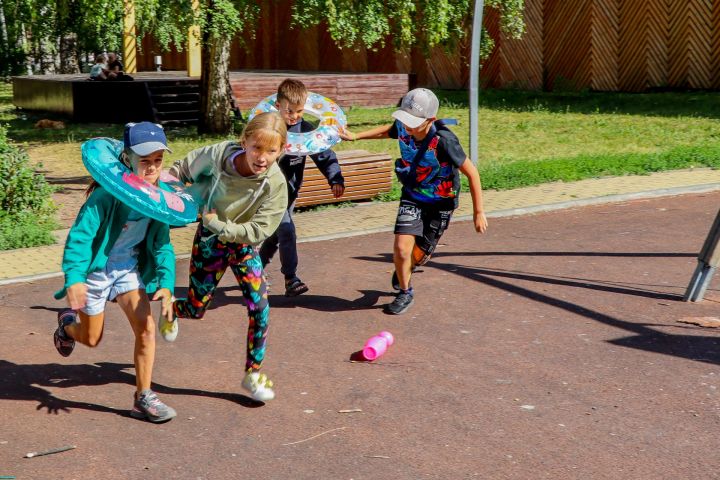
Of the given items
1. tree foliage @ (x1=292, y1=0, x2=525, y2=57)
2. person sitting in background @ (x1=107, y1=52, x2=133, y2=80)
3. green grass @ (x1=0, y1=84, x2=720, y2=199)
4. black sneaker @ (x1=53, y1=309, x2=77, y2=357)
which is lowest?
green grass @ (x1=0, y1=84, x2=720, y2=199)

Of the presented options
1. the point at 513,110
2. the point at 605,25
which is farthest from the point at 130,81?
the point at 605,25

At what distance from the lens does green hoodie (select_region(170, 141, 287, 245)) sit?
5.77 meters

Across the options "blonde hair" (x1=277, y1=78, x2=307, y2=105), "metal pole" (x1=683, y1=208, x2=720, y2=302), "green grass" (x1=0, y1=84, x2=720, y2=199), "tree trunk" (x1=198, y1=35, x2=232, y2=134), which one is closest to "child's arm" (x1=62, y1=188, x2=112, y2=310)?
"blonde hair" (x1=277, y1=78, x2=307, y2=105)

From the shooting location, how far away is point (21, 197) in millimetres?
11516

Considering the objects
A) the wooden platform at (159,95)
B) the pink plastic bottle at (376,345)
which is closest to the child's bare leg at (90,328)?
the pink plastic bottle at (376,345)

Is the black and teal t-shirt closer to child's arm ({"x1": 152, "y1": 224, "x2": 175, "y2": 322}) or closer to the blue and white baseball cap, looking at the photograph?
child's arm ({"x1": 152, "y1": 224, "x2": 175, "y2": 322})

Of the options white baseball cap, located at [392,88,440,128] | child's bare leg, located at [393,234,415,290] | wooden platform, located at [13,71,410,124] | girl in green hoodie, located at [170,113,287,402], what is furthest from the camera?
wooden platform, located at [13,71,410,124]

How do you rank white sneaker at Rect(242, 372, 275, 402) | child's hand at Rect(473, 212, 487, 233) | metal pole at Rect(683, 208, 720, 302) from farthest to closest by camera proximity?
metal pole at Rect(683, 208, 720, 302) < child's hand at Rect(473, 212, 487, 233) < white sneaker at Rect(242, 372, 275, 402)

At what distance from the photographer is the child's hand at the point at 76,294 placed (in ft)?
17.1

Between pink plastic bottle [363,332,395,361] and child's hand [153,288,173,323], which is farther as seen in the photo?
pink plastic bottle [363,332,395,361]

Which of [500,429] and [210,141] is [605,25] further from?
[500,429]

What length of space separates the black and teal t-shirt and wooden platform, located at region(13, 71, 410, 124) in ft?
48.2

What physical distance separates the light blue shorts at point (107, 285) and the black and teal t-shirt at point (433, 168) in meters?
2.63

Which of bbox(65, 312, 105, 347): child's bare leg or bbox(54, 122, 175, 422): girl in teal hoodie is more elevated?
bbox(54, 122, 175, 422): girl in teal hoodie
